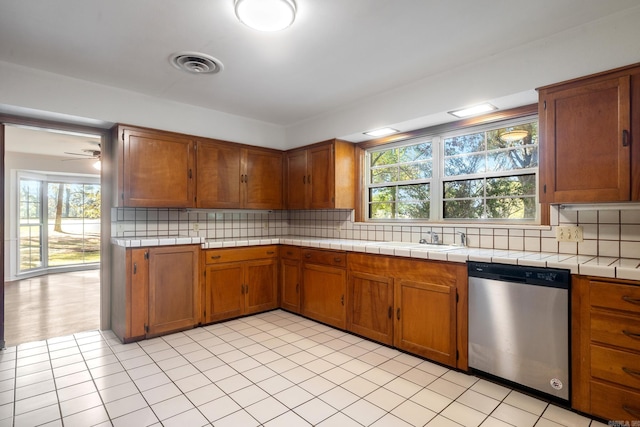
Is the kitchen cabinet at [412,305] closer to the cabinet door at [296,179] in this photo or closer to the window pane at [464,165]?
the window pane at [464,165]

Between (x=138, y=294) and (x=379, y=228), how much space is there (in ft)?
8.31

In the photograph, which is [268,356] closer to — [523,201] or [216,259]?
[216,259]

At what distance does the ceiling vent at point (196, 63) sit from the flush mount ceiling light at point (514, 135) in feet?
8.12

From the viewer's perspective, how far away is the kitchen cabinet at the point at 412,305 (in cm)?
243

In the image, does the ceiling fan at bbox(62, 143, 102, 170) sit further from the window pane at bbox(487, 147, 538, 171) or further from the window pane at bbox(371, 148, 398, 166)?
the window pane at bbox(487, 147, 538, 171)

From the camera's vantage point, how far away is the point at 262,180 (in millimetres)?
4254

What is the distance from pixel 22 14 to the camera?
1.96 m

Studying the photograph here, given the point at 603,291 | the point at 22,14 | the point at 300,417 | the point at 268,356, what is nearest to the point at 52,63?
the point at 22,14

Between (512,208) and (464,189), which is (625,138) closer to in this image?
(512,208)

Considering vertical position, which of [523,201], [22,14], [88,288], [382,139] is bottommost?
[88,288]

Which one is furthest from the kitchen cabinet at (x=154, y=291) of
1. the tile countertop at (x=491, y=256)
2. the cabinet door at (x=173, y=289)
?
the tile countertop at (x=491, y=256)

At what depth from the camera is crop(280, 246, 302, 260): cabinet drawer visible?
379cm

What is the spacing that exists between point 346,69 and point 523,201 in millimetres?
1841

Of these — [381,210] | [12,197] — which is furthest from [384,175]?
[12,197]
